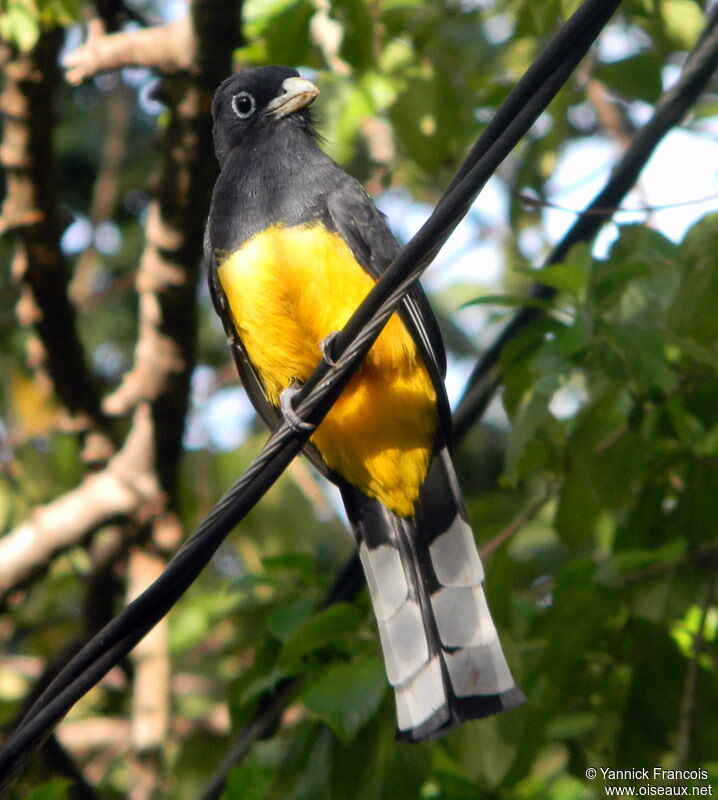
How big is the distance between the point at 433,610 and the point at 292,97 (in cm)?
170

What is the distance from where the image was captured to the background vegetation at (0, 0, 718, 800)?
2781mm

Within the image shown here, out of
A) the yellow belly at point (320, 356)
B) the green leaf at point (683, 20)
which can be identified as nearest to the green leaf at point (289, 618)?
the yellow belly at point (320, 356)

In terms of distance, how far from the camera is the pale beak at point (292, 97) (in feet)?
11.5

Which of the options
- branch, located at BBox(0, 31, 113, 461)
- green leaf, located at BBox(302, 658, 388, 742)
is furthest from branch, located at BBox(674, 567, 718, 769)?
branch, located at BBox(0, 31, 113, 461)

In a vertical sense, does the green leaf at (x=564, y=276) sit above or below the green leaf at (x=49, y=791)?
above

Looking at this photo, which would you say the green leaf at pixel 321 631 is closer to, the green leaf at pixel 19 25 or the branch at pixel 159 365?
the branch at pixel 159 365

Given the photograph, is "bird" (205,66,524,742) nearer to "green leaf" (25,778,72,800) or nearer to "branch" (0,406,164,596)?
"green leaf" (25,778,72,800)

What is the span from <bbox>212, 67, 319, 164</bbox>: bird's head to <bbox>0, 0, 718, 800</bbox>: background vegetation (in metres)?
0.16

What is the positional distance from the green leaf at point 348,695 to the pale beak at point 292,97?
178 centimetres

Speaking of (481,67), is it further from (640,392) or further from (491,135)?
(491,135)

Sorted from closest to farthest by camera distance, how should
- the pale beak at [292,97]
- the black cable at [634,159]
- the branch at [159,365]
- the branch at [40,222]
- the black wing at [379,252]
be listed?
the black wing at [379,252] → the black cable at [634,159] → the pale beak at [292,97] → the branch at [159,365] → the branch at [40,222]

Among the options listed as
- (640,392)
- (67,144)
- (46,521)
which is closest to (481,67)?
(640,392)

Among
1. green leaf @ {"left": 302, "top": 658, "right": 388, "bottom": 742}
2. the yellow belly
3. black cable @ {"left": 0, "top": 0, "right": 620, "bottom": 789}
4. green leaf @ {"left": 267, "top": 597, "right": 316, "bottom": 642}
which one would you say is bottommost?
green leaf @ {"left": 267, "top": 597, "right": 316, "bottom": 642}

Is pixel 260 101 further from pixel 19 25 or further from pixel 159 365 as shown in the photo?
pixel 159 365
